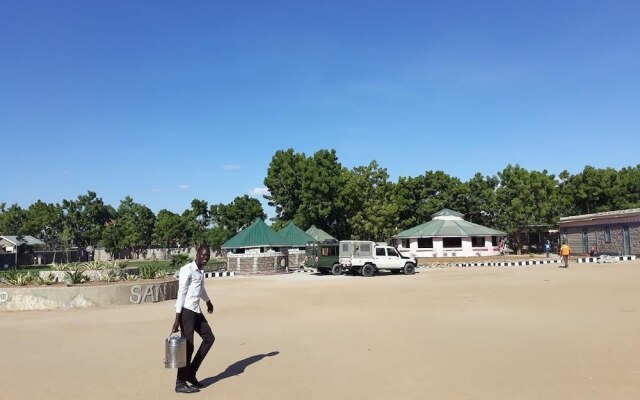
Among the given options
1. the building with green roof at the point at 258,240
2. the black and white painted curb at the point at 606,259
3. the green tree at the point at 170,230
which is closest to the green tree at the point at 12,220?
the green tree at the point at 170,230

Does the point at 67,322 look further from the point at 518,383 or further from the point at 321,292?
the point at 518,383

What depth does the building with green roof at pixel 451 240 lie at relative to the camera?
4669 centimetres

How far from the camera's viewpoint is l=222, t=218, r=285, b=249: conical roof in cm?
3669

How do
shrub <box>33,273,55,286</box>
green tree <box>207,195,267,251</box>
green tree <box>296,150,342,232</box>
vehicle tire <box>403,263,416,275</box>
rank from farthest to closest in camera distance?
1. green tree <box>207,195,267,251</box>
2. green tree <box>296,150,342,232</box>
3. vehicle tire <box>403,263,416,275</box>
4. shrub <box>33,273,55,286</box>

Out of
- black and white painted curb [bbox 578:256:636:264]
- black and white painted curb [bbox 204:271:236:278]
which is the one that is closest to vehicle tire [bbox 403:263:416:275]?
black and white painted curb [bbox 204:271:236:278]

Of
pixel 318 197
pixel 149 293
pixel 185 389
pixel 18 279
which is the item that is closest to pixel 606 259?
pixel 318 197

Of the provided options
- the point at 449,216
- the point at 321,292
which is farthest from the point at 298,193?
the point at 321,292

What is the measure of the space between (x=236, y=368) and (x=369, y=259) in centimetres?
2040

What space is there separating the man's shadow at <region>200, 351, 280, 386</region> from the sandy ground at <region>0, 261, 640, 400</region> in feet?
0.10

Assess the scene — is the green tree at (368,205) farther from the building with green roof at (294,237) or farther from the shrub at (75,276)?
the shrub at (75,276)

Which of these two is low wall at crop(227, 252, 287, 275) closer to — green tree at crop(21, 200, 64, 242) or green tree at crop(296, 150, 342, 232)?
green tree at crop(296, 150, 342, 232)

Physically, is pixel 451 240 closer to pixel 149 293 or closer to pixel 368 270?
pixel 368 270

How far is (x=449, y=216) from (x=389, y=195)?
7667 millimetres

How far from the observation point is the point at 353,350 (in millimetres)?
8078
